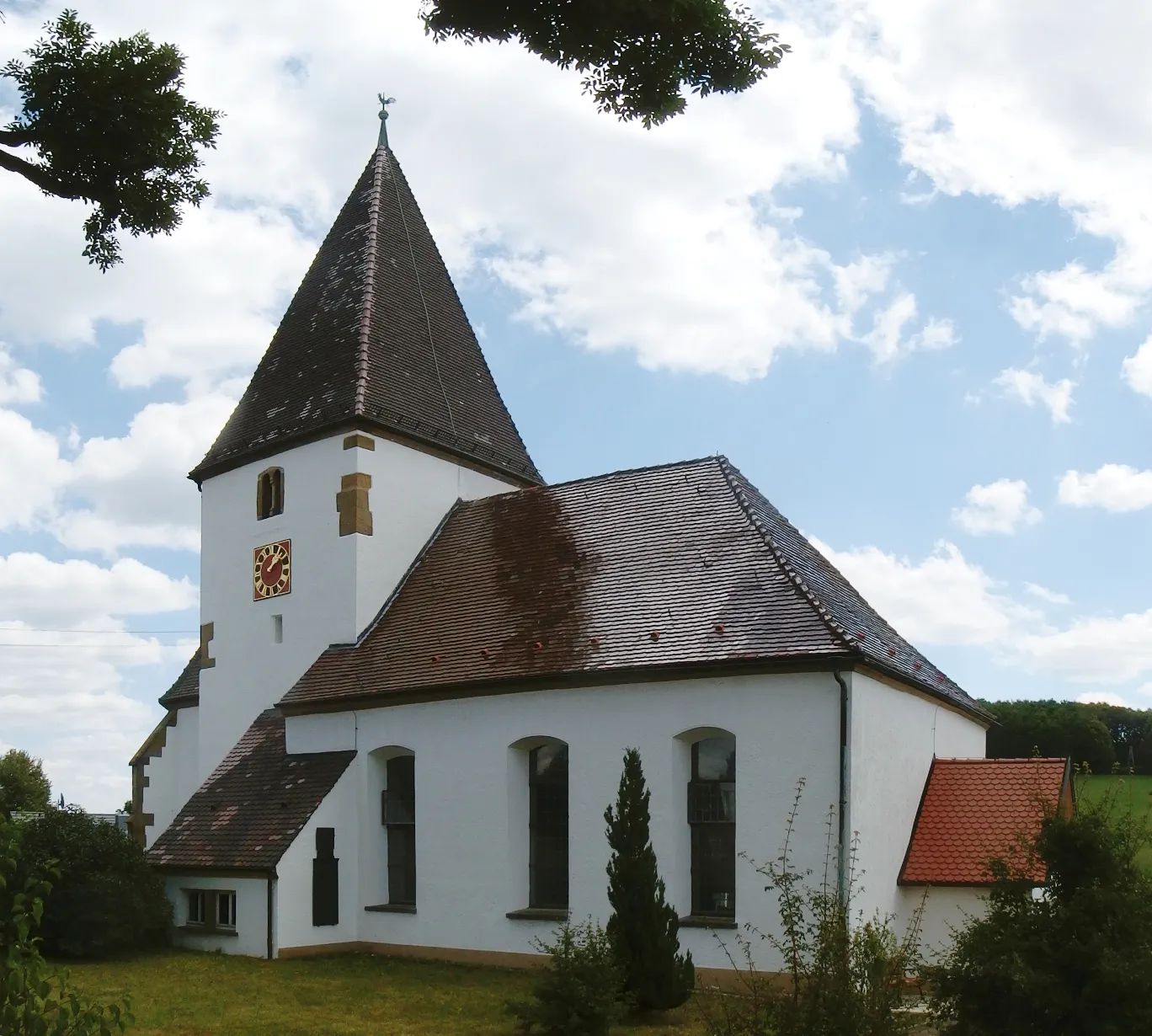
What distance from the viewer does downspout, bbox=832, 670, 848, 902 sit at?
15242 millimetres

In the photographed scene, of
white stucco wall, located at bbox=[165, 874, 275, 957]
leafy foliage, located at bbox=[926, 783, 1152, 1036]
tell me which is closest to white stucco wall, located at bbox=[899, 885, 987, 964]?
leafy foliage, located at bbox=[926, 783, 1152, 1036]

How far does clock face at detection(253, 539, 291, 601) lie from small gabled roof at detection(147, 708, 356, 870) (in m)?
2.49

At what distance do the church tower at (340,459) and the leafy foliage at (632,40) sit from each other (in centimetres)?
1367

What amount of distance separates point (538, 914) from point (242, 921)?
186 inches

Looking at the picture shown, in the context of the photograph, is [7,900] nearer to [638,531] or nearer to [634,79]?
[638,531]

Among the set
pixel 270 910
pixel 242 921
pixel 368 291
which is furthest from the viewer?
pixel 368 291

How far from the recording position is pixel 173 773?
2798 centimetres

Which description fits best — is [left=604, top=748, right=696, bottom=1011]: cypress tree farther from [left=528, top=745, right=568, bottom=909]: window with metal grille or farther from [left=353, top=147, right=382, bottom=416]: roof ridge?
[left=353, top=147, right=382, bottom=416]: roof ridge

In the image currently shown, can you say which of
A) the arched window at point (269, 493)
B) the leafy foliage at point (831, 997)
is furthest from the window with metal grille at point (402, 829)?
the leafy foliage at point (831, 997)

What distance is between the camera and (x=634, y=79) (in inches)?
367

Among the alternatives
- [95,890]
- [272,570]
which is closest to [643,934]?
[95,890]

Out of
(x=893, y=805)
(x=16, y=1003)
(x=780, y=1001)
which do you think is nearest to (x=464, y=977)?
(x=893, y=805)

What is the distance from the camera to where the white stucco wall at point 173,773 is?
27172 mm

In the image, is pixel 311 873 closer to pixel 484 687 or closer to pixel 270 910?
pixel 270 910
